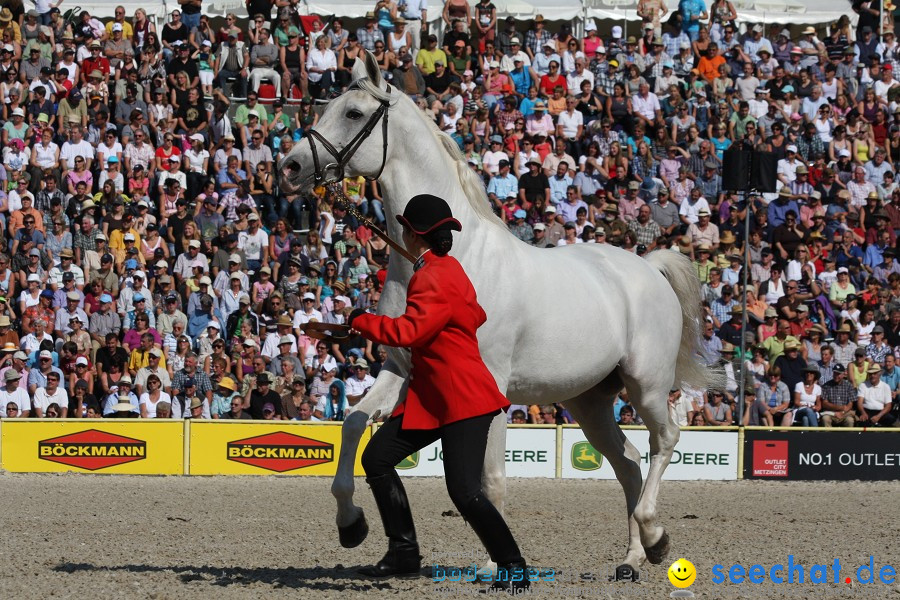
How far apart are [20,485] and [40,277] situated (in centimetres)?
438

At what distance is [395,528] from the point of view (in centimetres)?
726

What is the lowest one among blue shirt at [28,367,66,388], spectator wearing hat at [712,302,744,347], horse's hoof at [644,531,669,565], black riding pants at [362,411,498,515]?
blue shirt at [28,367,66,388]

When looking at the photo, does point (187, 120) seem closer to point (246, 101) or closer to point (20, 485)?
point (246, 101)

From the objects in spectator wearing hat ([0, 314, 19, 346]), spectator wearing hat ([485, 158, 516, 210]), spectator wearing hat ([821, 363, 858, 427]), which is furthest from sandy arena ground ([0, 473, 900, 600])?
spectator wearing hat ([485, 158, 516, 210])

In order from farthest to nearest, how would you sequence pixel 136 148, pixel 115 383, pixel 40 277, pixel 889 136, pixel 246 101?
pixel 889 136 < pixel 246 101 < pixel 136 148 < pixel 40 277 < pixel 115 383

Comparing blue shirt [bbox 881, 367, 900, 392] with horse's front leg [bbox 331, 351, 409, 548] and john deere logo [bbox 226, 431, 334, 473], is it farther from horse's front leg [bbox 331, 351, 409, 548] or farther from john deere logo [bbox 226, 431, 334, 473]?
horse's front leg [bbox 331, 351, 409, 548]

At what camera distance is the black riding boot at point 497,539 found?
638cm

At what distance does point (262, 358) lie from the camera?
1678cm

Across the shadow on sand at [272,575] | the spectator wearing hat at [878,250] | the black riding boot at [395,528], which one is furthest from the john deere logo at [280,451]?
the spectator wearing hat at [878,250]

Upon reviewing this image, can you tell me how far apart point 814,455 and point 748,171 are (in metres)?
3.80

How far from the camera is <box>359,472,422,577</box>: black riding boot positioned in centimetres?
709

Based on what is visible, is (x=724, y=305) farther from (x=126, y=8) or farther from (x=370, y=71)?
(x=370, y=71)

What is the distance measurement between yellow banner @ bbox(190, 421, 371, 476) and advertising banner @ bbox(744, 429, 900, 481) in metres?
4.97

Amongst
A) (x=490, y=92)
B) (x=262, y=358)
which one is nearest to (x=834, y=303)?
(x=490, y=92)
